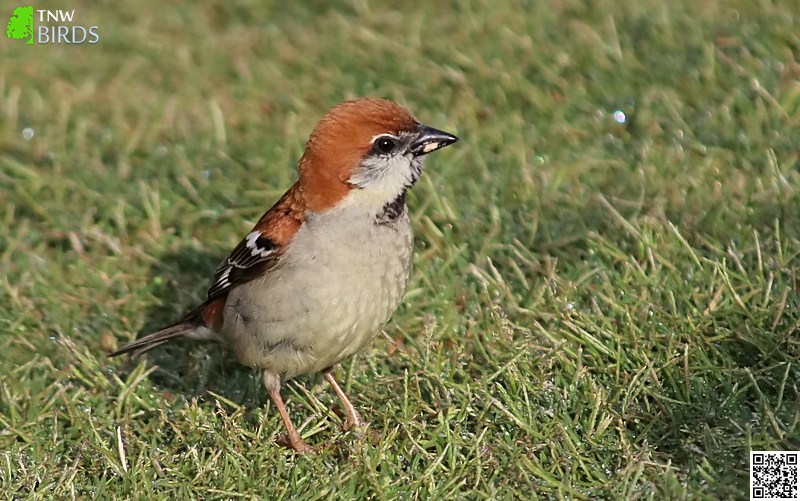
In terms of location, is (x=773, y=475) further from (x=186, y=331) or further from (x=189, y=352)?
(x=189, y=352)

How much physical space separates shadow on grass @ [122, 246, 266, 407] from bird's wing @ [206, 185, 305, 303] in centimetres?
42

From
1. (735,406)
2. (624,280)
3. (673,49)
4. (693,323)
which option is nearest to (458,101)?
(673,49)

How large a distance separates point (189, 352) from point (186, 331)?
31cm

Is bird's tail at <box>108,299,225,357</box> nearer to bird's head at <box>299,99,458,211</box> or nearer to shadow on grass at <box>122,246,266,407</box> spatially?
shadow on grass at <box>122,246,266,407</box>

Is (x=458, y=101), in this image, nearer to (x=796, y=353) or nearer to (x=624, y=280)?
(x=624, y=280)

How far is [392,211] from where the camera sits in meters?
4.59

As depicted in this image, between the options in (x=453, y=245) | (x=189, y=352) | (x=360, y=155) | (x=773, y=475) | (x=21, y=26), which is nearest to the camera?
(x=773, y=475)

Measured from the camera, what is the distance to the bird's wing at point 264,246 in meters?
4.62

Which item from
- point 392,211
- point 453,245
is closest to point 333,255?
point 392,211

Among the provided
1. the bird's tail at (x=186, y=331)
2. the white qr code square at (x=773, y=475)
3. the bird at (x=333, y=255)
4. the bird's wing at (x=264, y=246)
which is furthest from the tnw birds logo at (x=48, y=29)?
the white qr code square at (x=773, y=475)

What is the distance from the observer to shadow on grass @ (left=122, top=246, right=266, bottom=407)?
506 cm

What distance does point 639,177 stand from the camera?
585 centimetres

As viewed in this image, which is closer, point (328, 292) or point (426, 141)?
point (328, 292)

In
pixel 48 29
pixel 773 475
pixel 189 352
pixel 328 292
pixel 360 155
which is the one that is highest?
pixel 360 155
